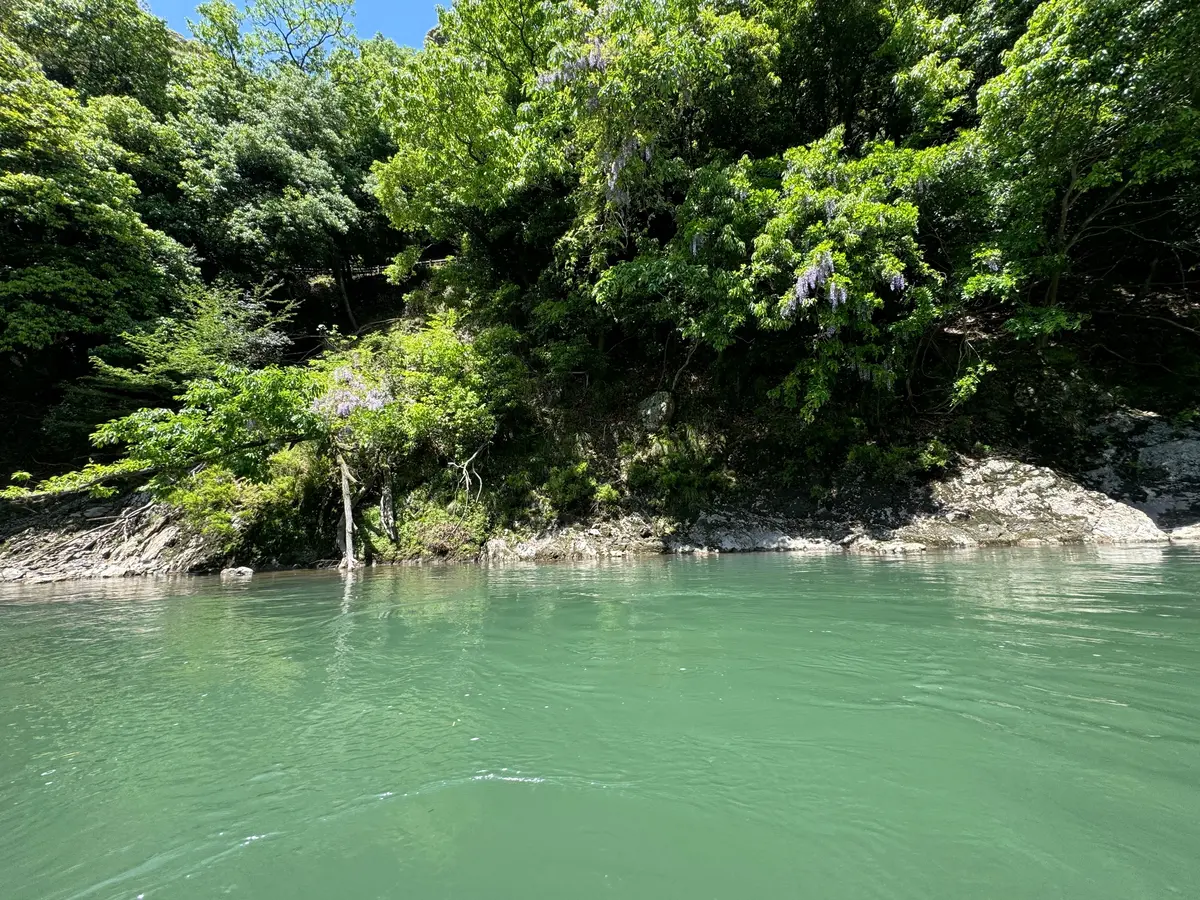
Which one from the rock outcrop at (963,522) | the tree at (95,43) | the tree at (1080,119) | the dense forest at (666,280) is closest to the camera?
the tree at (1080,119)

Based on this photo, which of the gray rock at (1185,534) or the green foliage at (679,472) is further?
the green foliage at (679,472)

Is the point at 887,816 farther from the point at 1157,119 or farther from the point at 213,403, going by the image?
the point at 213,403

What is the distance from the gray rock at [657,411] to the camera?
43.8 ft

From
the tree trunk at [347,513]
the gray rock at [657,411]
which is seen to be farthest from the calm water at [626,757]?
the gray rock at [657,411]

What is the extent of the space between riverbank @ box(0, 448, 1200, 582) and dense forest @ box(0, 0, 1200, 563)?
1.65ft

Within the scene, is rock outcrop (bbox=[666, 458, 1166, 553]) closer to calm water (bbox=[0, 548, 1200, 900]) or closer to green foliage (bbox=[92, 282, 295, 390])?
calm water (bbox=[0, 548, 1200, 900])

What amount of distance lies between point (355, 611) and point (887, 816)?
566cm

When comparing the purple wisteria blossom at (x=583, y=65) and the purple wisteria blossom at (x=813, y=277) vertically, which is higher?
the purple wisteria blossom at (x=583, y=65)

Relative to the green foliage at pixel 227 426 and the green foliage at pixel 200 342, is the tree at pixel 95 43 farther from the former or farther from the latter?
the green foliage at pixel 227 426

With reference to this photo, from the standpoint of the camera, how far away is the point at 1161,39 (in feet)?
27.2

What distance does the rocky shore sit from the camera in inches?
384

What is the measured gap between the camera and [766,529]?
1120 centimetres

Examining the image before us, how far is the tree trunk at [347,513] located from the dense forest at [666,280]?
0.32 feet

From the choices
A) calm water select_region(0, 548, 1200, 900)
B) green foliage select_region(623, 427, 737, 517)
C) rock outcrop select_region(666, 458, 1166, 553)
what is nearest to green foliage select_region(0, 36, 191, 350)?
calm water select_region(0, 548, 1200, 900)
